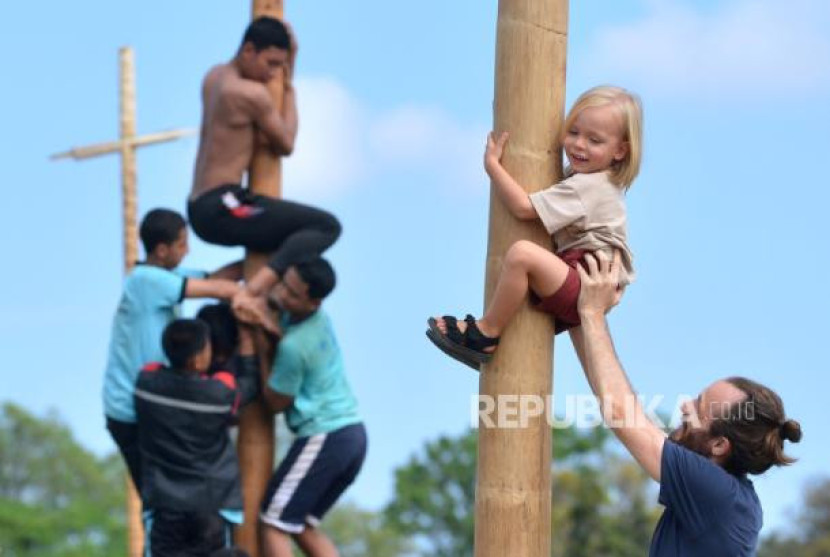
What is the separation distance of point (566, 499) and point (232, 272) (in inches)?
1218

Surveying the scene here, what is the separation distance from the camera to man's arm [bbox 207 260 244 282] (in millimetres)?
8438

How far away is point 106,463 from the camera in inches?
1638

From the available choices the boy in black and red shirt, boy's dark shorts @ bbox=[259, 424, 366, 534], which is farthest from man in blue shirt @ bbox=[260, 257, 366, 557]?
the boy in black and red shirt

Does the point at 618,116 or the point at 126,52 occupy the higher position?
the point at 126,52

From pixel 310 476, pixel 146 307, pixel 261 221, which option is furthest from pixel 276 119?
pixel 310 476

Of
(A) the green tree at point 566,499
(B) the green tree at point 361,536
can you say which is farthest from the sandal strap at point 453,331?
(B) the green tree at point 361,536

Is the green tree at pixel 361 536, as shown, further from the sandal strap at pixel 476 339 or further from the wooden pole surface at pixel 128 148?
the sandal strap at pixel 476 339

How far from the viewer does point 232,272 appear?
8.50 metres

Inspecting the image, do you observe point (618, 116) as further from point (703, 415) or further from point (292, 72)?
point (292, 72)

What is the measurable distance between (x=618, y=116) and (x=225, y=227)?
354 cm

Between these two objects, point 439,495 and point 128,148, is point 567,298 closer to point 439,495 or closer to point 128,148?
point 128,148

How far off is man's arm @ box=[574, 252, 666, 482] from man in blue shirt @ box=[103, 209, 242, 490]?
10.2 feet

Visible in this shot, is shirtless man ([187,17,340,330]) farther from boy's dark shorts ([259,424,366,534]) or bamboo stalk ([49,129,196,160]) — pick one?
bamboo stalk ([49,129,196,160])

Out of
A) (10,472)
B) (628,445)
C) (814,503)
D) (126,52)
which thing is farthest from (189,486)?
(814,503)
